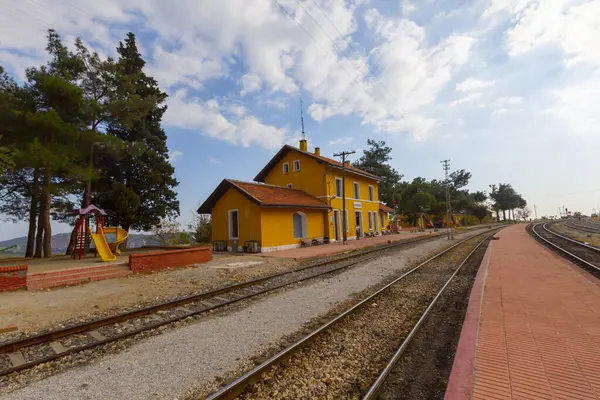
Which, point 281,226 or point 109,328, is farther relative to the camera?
point 281,226

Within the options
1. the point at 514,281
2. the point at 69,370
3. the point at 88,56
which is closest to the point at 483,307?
the point at 514,281

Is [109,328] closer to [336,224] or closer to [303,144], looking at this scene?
[336,224]

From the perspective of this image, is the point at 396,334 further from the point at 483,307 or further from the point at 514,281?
the point at 514,281

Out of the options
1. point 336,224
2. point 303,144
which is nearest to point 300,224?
point 336,224

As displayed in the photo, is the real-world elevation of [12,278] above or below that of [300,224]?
below

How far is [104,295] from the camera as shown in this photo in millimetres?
8289

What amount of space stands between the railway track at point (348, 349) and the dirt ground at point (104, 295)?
4976 millimetres

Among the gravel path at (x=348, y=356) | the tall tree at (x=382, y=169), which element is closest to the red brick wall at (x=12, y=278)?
the gravel path at (x=348, y=356)

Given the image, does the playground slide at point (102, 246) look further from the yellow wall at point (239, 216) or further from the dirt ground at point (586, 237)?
the dirt ground at point (586, 237)

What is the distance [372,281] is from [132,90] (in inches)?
709

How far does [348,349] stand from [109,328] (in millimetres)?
4849

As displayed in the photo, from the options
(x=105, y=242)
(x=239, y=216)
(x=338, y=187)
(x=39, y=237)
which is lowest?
(x=105, y=242)

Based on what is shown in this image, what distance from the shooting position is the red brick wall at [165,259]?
11.6m

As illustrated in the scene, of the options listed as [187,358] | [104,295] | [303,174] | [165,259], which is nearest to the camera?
[187,358]
